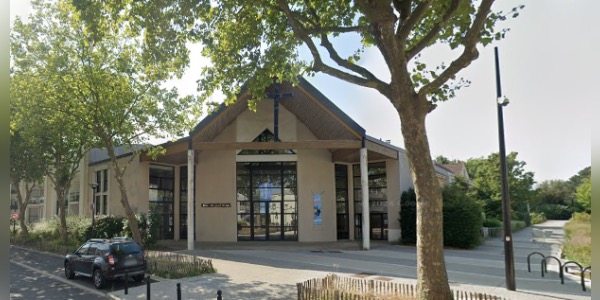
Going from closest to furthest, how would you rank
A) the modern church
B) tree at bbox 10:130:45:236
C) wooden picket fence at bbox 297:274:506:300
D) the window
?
wooden picket fence at bbox 297:274:506:300, tree at bbox 10:130:45:236, the modern church, the window

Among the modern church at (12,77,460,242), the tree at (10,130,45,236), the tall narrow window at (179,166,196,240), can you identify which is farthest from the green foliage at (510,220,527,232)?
the tree at (10,130,45,236)

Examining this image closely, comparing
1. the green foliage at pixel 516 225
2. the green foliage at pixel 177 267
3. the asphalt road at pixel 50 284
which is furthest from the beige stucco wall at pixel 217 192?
the green foliage at pixel 516 225

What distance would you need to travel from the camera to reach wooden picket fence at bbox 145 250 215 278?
1366 centimetres

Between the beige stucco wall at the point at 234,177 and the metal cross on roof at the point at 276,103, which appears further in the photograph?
the beige stucco wall at the point at 234,177

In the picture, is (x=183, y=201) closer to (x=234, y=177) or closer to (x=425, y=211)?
(x=234, y=177)

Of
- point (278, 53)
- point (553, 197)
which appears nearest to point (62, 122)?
point (278, 53)

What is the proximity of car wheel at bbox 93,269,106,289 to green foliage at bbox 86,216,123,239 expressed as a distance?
11366 millimetres

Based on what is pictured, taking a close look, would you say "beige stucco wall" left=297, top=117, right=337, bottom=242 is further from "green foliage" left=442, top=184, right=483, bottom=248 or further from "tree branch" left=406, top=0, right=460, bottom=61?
"tree branch" left=406, top=0, right=460, bottom=61

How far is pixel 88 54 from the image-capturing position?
58.6 ft

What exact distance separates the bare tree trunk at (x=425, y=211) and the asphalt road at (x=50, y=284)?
847 centimetres

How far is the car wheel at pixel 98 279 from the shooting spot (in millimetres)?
12320

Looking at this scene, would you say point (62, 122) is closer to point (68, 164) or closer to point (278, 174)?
point (68, 164)

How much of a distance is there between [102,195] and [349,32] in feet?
85.3

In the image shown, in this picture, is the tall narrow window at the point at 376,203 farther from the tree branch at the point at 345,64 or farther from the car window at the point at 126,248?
the tree branch at the point at 345,64
